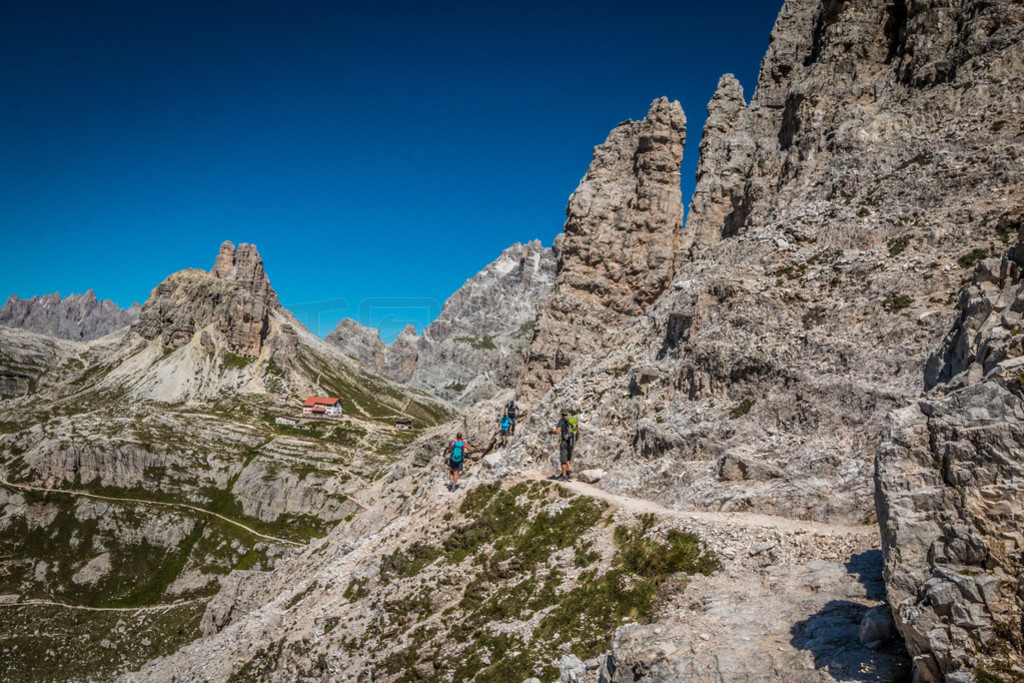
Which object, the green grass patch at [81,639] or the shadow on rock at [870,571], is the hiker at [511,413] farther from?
the green grass patch at [81,639]

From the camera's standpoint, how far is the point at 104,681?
214 ft

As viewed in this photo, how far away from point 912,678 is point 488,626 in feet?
53.5

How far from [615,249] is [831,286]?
33.3 m

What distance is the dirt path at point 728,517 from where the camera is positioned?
1922 centimetres

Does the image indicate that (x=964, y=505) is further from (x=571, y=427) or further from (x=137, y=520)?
(x=137, y=520)

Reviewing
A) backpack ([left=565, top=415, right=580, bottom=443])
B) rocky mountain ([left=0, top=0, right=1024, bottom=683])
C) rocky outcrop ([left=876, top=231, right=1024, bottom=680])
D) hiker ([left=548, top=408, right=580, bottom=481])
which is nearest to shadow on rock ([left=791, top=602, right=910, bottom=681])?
rocky mountain ([left=0, top=0, right=1024, bottom=683])

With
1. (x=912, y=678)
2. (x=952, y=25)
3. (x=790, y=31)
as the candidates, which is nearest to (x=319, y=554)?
(x=912, y=678)

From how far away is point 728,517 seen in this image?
71.5 ft

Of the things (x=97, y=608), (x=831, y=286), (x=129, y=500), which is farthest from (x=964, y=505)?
(x=129, y=500)

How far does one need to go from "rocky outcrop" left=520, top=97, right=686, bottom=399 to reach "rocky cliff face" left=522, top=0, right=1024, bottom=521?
49.0 feet

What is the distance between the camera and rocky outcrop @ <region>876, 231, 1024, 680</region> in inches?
367

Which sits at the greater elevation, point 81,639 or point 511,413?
point 511,413

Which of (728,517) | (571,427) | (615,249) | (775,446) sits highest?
(615,249)

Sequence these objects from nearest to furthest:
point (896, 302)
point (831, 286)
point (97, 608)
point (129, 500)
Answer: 1. point (896, 302)
2. point (831, 286)
3. point (97, 608)
4. point (129, 500)
